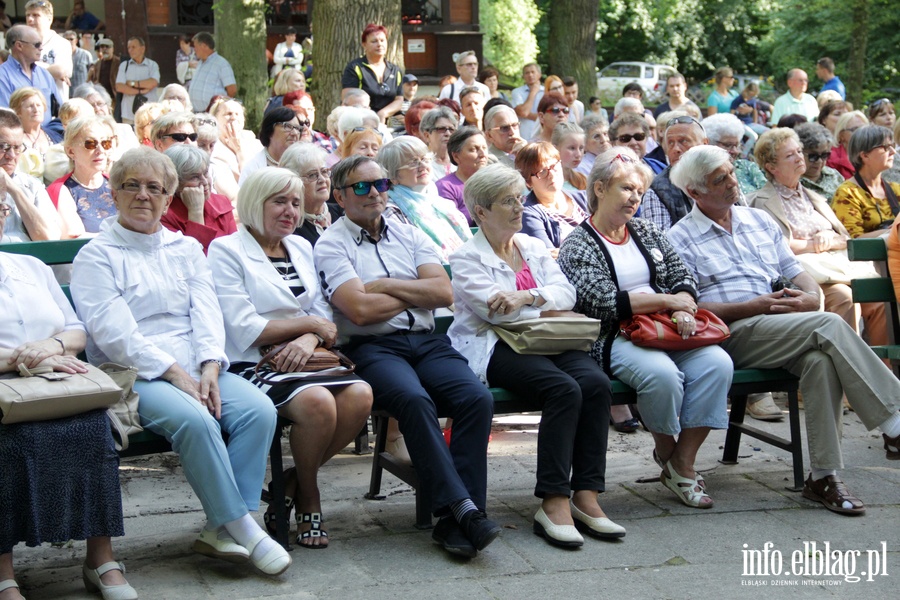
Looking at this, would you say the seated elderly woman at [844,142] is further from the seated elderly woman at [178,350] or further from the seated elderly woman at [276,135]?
the seated elderly woman at [178,350]

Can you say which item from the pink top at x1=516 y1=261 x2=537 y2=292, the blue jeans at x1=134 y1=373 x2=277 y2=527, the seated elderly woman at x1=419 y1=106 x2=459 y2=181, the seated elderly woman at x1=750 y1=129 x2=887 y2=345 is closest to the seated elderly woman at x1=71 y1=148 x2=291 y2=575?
the blue jeans at x1=134 y1=373 x2=277 y2=527

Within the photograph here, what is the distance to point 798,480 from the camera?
545 centimetres

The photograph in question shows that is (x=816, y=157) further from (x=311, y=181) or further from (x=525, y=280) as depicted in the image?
(x=311, y=181)

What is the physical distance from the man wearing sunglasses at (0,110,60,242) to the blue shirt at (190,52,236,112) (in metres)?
7.58

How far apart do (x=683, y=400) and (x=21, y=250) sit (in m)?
2.97

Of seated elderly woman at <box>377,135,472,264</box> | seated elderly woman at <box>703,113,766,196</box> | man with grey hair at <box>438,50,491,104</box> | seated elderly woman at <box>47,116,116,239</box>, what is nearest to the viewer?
seated elderly woman at <box>47,116,116,239</box>

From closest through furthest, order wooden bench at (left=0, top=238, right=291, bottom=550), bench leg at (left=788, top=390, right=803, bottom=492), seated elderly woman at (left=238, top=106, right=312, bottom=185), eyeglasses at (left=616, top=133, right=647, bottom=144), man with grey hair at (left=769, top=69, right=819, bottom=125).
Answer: wooden bench at (left=0, top=238, right=291, bottom=550)
bench leg at (left=788, top=390, right=803, bottom=492)
seated elderly woman at (left=238, top=106, right=312, bottom=185)
eyeglasses at (left=616, top=133, right=647, bottom=144)
man with grey hair at (left=769, top=69, right=819, bottom=125)

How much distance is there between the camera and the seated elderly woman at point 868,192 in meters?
7.48

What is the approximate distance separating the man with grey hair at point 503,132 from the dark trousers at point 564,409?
11.7 feet

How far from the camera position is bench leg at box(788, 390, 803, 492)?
5383 mm

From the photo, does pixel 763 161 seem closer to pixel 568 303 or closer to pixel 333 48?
pixel 568 303

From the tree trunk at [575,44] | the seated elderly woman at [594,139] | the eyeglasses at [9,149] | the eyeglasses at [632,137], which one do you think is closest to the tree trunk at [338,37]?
the seated elderly woman at [594,139]

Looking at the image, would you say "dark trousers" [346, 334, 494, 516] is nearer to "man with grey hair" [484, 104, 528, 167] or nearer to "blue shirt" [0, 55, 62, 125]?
"man with grey hair" [484, 104, 528, 167]

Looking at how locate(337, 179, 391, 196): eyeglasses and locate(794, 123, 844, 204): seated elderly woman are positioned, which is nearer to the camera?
locate(337, 179, 391, 196): eyeglasses
